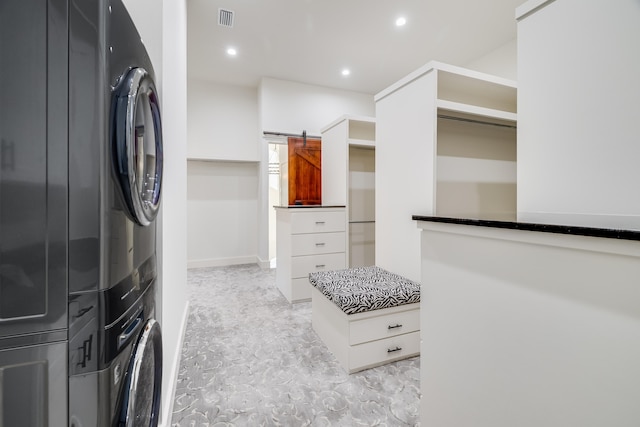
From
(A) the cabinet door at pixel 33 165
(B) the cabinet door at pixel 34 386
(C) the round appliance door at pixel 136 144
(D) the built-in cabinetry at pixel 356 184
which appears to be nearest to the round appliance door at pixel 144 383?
(B) the cabinet door at pixel 34 386

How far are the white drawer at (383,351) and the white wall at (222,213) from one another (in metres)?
3.27

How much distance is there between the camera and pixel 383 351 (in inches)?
65.7

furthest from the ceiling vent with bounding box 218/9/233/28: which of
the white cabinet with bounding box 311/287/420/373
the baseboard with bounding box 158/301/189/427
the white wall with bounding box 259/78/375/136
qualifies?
the baseboard with bounding box 158/301/189/427

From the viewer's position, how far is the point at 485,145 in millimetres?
2174

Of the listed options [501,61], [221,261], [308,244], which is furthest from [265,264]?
[501,61]

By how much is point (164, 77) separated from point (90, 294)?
1.21 metres

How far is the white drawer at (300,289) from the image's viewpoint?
2.73 metres

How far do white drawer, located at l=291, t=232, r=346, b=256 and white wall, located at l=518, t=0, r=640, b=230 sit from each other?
200 cm

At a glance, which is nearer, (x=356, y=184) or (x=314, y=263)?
(x=314, y=263)

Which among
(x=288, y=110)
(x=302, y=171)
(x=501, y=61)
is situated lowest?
(x=302, y=171)

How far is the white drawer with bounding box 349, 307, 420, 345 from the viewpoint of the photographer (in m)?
1.60

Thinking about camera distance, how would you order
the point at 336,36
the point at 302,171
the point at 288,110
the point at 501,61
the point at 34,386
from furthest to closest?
the point at 288,110, the point at 302,171, the point at 501,61, the point at 336,36, the point at 34,386

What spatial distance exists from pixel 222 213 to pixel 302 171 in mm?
1741

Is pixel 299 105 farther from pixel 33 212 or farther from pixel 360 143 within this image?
pixel 33 212
